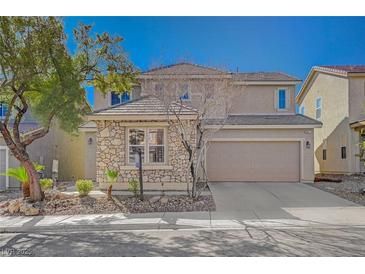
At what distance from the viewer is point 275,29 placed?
9.24m

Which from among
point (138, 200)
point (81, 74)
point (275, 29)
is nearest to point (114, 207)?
point (138, 200)

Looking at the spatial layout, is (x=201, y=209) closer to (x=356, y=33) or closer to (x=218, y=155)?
(x=218, y=155)

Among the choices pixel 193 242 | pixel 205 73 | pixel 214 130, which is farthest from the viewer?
pixel 214 130

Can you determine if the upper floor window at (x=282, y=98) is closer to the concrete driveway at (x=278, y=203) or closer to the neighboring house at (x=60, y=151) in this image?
the concrete driveway at (x=278, y=203)

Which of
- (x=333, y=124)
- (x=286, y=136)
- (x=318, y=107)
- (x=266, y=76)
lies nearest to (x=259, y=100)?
(x=266, y=76)

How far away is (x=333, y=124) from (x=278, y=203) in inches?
462

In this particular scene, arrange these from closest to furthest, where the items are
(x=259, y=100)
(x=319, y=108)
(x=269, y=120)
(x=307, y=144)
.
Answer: (x=307, y=144)
(x=269, y=120)
(x=259, y=100)
(x=319, y=108)

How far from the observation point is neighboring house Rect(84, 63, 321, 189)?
36.7 ft

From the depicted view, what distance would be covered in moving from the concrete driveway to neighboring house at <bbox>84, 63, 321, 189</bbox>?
1.85m

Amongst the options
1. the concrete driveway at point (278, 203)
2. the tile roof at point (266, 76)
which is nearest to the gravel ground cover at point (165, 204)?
the concrete driveway at point (278, 203)

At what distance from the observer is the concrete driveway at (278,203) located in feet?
26.6

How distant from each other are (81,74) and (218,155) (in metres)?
8.15

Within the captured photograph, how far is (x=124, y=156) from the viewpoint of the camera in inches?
456

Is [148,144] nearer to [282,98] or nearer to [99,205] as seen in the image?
[99,205]
